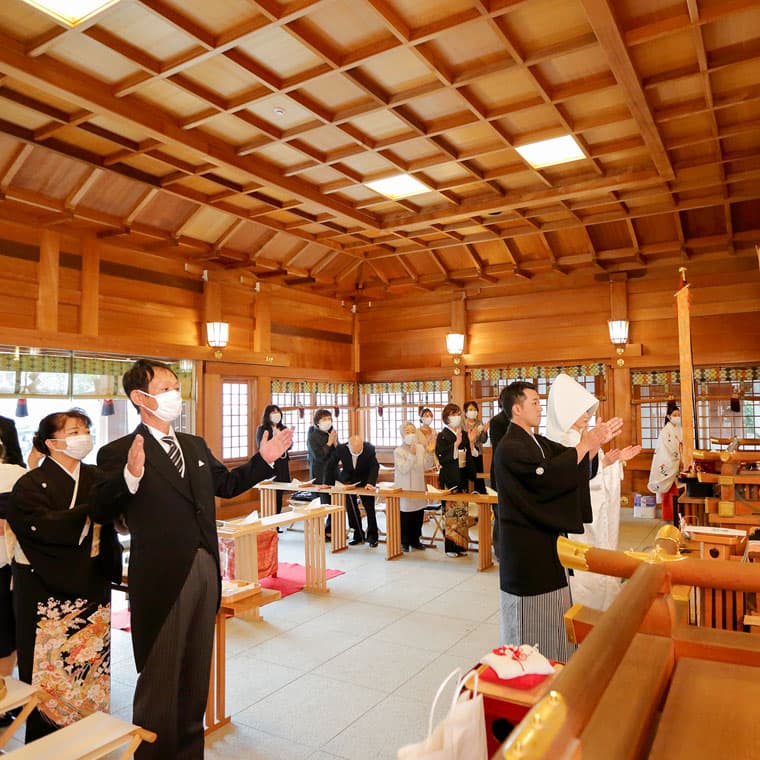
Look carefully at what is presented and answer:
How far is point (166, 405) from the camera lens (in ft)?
9.14

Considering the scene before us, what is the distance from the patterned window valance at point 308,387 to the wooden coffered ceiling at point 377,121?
2278mm

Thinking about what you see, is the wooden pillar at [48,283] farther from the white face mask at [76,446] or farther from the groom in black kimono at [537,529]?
the groom in black kimono at [537,529]

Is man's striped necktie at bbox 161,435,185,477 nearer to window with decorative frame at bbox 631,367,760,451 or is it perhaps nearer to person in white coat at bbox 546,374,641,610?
person in white coat at bbox 546,374,641,610

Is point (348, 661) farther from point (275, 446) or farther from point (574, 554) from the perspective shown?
point (574, 554)

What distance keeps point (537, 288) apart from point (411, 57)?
697cm

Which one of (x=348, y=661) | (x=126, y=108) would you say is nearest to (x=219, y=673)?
(x=348, y=661)

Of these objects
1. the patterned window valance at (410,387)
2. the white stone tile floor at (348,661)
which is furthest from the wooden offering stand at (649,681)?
the patterned window valance at (410,387)

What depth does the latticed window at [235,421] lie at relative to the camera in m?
9.98

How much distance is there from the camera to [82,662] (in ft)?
10.3

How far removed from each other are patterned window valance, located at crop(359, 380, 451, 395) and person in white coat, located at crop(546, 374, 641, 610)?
780cm

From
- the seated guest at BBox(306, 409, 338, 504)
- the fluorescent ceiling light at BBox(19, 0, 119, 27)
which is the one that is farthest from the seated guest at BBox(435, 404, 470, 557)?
the fluorescent ceiling light at BBox(19, 0, 119, 27)

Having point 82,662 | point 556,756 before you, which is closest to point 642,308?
point 82,662

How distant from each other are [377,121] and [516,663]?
212 inches

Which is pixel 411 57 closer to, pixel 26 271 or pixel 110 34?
pixel 110 34
